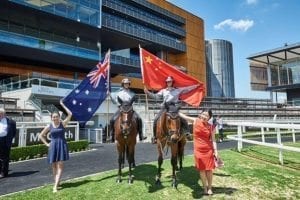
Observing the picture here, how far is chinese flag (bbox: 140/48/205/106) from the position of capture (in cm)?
1039

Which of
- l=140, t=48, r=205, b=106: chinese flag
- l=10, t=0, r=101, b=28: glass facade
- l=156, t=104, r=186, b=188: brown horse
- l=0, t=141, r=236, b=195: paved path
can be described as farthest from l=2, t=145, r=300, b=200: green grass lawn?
l=10, t=0, r=101, b=28: glass facade

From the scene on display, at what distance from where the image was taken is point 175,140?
7.65 metres

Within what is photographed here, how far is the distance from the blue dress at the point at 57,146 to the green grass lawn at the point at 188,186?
2.67 feet

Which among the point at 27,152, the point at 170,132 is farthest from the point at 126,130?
the point at 27,152

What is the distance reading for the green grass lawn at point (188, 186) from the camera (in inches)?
298

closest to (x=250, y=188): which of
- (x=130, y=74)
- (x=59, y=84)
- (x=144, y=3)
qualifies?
(x=59, y=84)

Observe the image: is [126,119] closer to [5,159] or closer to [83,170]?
[83,170]

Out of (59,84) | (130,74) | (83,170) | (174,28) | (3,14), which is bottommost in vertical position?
(83,170)

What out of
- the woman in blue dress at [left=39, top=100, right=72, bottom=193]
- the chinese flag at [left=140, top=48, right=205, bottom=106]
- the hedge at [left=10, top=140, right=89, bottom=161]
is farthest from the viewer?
the hedge at [left=10, top=140, right=89, bottom=161]

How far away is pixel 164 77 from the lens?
417 inches

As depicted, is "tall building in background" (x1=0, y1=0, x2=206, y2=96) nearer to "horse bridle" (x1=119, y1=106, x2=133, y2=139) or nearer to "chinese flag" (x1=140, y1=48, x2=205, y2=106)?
"chinese flag" (x1=140, y1=48, x2=205, y2=106)

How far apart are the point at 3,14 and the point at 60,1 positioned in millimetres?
6104

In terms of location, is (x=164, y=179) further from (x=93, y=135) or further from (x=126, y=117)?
(x=93, y=135)

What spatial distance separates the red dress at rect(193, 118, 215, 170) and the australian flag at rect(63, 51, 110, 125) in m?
5.66
